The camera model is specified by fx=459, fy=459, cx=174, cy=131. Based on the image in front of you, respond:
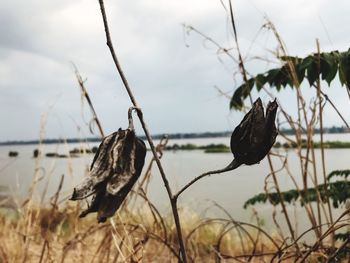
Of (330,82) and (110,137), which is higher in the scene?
(330,82)

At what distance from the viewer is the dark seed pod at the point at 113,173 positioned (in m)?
0.35

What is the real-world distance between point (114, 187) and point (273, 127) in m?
0.13

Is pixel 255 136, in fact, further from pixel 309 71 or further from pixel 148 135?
pixel 309 71

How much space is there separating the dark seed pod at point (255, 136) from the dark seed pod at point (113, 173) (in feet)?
0.28

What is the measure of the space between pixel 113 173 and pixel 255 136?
118 millimetres

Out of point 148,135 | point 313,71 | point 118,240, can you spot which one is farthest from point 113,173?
point 118,240

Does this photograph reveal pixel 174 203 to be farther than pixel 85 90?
No

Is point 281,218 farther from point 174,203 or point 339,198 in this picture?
point 174,203

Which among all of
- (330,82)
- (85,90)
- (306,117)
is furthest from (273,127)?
(330,82)

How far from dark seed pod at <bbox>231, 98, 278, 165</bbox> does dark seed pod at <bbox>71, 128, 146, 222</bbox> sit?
9cm

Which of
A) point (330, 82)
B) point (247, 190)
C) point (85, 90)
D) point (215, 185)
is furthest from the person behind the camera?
point (215, 185)

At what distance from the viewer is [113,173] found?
375mm

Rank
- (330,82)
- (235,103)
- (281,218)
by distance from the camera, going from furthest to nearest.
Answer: (281,218) < (235,103) < (330,82)

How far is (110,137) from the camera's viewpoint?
1.31 feet
